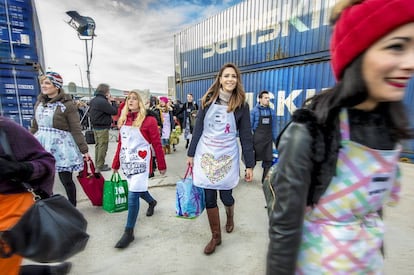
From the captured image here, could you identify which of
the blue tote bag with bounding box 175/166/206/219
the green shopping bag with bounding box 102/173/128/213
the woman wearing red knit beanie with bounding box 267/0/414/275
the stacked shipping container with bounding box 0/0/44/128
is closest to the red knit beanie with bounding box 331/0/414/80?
the woman wearing red knit beanie with bounding box 267/0/414/275

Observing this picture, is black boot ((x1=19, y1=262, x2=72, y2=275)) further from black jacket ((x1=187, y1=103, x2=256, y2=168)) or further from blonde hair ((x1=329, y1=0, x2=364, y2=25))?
blonde hair ((x1=329, y1=0, x2=364, y2=25))

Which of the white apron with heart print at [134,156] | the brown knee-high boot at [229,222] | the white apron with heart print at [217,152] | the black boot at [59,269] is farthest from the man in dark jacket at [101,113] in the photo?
the black boot at [59,269]

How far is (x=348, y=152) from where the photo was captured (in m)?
0.80

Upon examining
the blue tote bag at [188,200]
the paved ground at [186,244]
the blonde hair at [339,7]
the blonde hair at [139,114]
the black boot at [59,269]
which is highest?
the blonde hair at [339,7]

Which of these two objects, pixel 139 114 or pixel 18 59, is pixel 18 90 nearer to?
pixel 18 59

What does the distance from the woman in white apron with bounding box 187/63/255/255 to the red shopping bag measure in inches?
60.2

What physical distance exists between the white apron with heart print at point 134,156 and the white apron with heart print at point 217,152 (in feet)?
1.94


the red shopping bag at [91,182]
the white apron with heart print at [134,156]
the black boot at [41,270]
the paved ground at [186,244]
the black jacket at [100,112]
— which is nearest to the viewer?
the black boot at [41,270]

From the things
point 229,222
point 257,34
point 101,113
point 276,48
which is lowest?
point 229,222

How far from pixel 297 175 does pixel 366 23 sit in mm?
507

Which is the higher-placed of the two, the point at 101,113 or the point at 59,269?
the point at 101,113

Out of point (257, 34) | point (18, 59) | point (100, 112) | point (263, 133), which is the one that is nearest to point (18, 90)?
point (18, 59)

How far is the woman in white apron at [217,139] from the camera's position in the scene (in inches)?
92.7

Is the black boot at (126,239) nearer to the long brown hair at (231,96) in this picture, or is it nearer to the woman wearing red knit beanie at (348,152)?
the long brown hair at (231,96)
